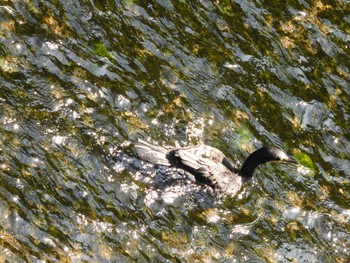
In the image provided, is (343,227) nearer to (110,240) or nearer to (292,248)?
(292,248)

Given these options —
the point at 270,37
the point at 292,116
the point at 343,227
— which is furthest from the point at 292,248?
the point at 270,37

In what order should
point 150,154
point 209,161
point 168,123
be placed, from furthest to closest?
point 168,123
point 209,161
point 150,154

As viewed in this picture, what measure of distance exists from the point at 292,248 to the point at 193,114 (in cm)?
228

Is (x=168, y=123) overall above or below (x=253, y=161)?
below

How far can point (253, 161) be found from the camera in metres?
9.42

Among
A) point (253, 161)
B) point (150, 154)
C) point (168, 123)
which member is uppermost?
point (253, 161)

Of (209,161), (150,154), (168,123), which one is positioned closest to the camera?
(150,154)

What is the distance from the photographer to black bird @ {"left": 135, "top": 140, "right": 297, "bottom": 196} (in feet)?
30.3

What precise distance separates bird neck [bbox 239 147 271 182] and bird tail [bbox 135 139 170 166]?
3.45 ft

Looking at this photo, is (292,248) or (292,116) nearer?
(292,248)

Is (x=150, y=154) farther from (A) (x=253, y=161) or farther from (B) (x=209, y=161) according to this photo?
(A) (x=253, y=161)

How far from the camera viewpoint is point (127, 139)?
9.32 meters

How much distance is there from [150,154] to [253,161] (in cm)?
138

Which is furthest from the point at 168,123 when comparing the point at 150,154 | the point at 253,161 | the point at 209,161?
the point at 253,161
